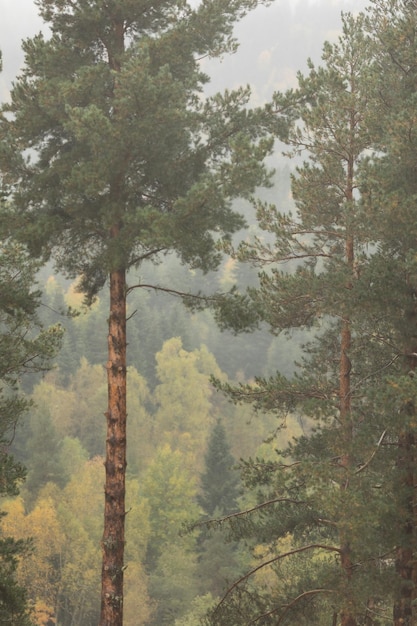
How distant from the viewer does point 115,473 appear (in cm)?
982

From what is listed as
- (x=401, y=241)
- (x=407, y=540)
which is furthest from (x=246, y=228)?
(x=407, y=540)

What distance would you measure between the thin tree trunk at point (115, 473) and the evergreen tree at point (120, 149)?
0.02 m

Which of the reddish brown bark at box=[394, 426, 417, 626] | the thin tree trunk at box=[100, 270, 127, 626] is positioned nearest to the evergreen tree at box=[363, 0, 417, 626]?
the reddish brown bark at box=[394, 426, 417, 626]

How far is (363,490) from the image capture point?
9469 mm

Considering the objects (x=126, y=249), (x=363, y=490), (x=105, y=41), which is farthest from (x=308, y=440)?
(x=105, y=41)

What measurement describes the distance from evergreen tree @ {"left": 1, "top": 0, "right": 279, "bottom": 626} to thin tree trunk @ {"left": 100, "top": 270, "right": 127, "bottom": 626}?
18 mm

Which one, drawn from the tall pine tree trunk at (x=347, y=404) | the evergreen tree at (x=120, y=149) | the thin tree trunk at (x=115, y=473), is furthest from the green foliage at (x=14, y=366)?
the tall pine tree trunk at (x=347, y=404)

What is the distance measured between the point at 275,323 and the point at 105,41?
5.35m

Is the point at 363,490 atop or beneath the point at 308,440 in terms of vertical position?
beneath

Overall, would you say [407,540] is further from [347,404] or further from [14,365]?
[14,365]

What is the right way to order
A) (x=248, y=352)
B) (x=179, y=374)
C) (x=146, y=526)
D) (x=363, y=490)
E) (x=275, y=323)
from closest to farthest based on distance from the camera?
(x=363, y=490), (x=275, y=323), (x=146, y=526), (x=179, y=374), (x=248, y=352)

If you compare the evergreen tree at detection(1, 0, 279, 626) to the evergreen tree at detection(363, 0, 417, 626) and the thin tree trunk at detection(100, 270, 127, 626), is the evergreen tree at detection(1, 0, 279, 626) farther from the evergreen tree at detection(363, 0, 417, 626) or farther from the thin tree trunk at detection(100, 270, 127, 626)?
the evergreen tree at detection(363, 0, 417, 626)

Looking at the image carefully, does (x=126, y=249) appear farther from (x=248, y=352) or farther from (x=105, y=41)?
(x=248, y=352)

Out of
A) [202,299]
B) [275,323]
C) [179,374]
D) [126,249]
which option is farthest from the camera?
[179,374]
